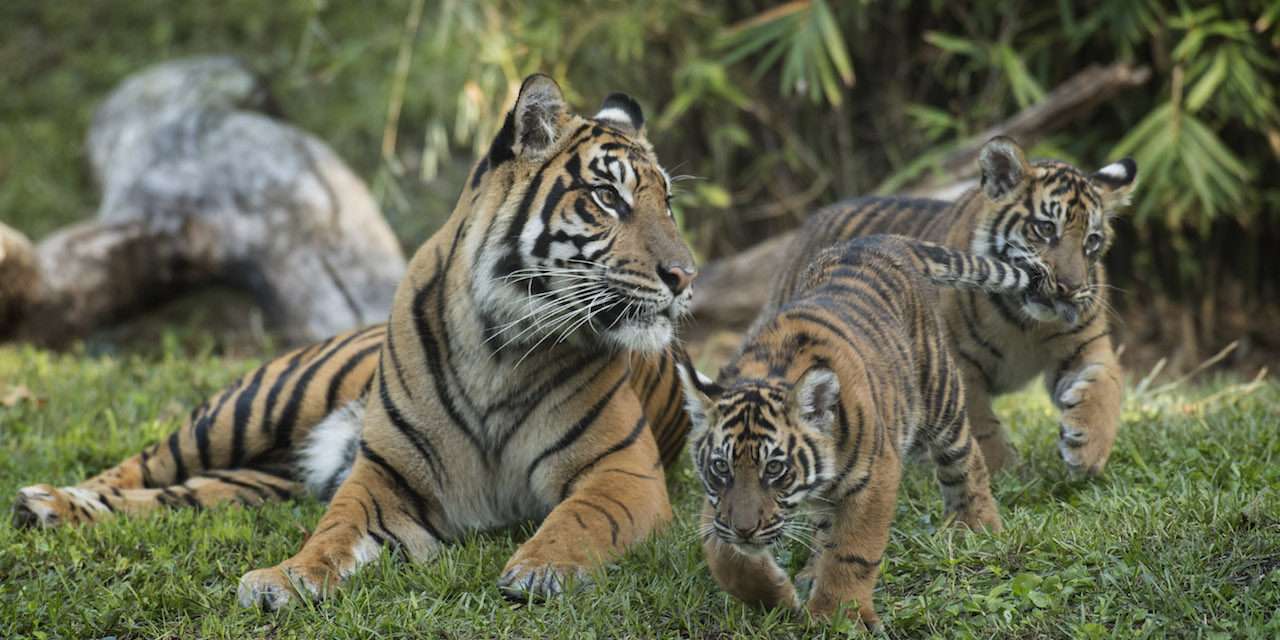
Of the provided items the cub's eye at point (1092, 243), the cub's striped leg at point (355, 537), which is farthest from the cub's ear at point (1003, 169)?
the cub's striped leg at point (355, 537)

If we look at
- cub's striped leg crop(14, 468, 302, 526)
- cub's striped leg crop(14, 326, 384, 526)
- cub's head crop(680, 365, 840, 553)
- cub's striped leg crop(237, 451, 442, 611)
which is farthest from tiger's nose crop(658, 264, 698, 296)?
cub's striped leg crop(14, 468, 302, 526)

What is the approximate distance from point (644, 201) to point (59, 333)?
14.9ft

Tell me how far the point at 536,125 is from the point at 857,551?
1.52m

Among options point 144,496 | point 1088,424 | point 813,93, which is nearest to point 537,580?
point 144,496

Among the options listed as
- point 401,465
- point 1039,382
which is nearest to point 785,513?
point 401,465

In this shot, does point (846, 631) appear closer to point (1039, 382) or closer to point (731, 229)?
point (1039, 382)

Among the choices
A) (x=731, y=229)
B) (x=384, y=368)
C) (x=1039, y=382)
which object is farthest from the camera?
(x=731, y=229)

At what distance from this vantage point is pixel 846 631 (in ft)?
9.48

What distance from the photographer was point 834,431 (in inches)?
117

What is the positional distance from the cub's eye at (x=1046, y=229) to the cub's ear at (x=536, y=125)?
149 centimetres

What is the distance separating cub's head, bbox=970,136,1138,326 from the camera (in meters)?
3.96

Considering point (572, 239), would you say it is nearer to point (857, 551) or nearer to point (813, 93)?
point (857, 551)

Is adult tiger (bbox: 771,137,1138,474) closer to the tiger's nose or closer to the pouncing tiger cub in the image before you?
the pouncing tiger cub

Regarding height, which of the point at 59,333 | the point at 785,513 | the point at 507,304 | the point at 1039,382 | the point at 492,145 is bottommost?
the point at 1039,382
